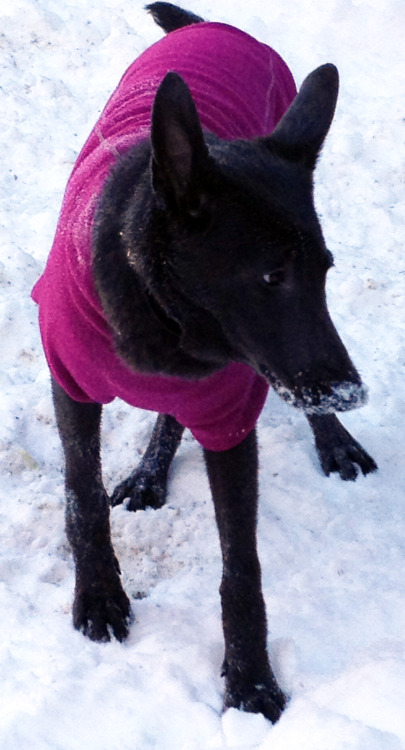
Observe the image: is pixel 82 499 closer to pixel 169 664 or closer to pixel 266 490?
pixel 169 664

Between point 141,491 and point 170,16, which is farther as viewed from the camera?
point 170,16

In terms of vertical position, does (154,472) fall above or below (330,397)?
below

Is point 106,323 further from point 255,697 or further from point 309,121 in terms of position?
point 255,697

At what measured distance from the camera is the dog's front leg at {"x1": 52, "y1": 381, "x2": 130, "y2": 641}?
282 cm

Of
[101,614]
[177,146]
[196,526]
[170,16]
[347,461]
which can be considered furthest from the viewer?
[170,16]

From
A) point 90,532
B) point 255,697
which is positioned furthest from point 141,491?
point 255,697

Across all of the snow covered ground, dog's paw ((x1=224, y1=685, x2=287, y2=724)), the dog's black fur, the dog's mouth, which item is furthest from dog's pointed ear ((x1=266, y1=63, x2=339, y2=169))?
dog's paw ((x1=224, y1=685, x2=287, y2=724))

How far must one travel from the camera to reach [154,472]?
11.5 feet

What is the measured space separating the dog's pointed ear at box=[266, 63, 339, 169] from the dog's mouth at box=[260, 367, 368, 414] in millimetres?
584

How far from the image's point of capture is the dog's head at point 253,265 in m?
2.10

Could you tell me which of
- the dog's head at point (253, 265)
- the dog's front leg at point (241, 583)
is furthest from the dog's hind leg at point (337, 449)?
the dog's head at point (253, 265)

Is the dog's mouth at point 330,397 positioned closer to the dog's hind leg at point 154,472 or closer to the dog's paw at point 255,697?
the dog's paw at point 255,697

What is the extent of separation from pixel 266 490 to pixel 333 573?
48 cm

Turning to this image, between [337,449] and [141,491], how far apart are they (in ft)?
2.62
